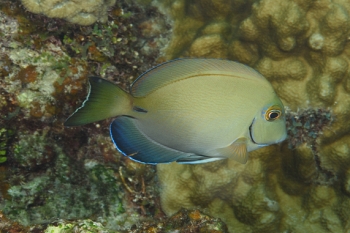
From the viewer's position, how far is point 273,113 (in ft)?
7.81

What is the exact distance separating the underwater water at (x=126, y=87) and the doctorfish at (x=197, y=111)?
1254mm

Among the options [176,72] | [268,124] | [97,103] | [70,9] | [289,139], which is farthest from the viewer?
[289,139]

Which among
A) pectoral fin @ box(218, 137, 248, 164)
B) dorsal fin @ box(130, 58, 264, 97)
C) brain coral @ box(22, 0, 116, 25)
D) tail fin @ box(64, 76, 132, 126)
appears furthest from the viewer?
brain coral @ box(22, 0, 116, 25)

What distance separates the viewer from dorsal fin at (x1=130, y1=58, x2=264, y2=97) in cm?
228

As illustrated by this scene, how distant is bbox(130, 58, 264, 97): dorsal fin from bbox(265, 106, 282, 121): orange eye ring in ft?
1.15

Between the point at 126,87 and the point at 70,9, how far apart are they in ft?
3.20

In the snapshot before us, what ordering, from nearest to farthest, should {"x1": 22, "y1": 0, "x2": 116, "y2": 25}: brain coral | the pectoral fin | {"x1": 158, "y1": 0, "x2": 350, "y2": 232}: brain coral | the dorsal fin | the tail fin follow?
the tail fin → the dorsal fin → the pectoral fin → {"x1": 22, "y1": 0, "x2": 116, "y2": 25}: brain coral → {"x1": 158, "y1": 0, "x2": 350, "y2": 232}: brain coral

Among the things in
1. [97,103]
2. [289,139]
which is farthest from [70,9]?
[289,139]

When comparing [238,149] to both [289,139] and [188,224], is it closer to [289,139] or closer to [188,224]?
[188,224]

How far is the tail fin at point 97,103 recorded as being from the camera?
207cm

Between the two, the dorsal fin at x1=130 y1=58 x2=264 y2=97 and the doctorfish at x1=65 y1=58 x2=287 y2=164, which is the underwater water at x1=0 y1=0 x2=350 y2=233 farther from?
the dorsal fin at x1=130 y1=58 x2=264 y2=97

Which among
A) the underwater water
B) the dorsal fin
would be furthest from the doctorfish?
the underwater water

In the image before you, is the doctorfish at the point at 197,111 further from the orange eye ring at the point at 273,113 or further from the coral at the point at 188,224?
the coral at the point at 188,224

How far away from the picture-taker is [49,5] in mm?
3113
